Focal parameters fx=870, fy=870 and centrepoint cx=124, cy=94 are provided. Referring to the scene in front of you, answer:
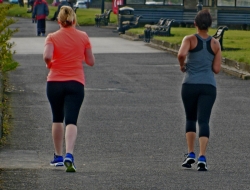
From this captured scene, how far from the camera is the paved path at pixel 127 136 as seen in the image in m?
8.06

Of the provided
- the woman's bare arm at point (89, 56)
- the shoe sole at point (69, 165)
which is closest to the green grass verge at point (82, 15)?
the woman's bare arm at point (89, 56)

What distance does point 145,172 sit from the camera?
859cm

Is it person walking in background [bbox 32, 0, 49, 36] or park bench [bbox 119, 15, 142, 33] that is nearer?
person walking in background [bbox 32, 0, 49, 36]

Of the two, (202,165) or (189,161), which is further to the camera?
(189,161)

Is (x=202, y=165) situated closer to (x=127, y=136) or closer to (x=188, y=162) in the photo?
(x=188, y=162)

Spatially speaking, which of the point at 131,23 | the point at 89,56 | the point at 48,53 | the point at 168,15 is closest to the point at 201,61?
A: the point at 89,56

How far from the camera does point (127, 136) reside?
11586 mm

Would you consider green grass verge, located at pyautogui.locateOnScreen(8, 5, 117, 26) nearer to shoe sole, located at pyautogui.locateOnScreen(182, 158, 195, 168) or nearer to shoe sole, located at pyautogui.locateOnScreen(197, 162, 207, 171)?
shoe sole, located at pyautogui.locateOnScreen(182, 158, 195, 168)

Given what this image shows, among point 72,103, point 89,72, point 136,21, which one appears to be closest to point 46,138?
point 72,103

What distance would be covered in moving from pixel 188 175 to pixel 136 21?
33857mm

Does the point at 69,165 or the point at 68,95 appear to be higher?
the point at 68,95

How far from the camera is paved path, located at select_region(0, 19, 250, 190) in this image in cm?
806

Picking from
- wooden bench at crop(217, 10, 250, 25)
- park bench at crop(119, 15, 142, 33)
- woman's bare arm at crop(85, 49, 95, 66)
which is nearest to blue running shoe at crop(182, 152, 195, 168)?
woman's bare arm at crop(85, 49, 95, 66)

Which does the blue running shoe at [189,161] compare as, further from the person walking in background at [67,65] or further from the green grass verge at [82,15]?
the green grass verge at [82,15]
